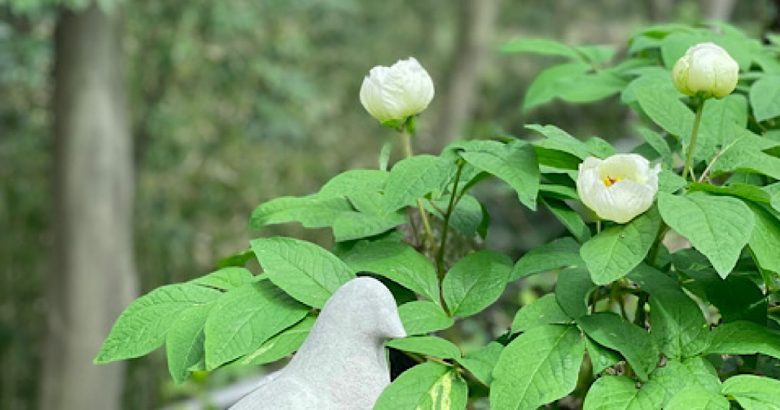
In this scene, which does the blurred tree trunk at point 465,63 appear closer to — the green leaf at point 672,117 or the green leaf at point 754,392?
the green leaf at point 672,117

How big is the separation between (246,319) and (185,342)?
2.5 inches

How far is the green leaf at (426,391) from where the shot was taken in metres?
0.79

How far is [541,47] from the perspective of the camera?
4.63ft

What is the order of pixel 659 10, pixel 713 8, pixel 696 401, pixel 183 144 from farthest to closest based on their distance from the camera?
pixel 659 10 → pixel 713 8 → pixel 183 144 → pixel 696 401

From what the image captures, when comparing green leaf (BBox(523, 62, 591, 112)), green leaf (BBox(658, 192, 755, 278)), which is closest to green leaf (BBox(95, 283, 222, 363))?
green leaf (BBox(658, 192, 755, 278))

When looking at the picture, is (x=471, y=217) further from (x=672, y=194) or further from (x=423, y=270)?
(x=672, y=194)

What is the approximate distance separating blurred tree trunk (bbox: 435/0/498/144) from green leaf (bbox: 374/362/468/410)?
7855 mm

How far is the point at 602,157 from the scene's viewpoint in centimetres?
94

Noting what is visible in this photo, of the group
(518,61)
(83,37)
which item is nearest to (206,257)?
(83,37)

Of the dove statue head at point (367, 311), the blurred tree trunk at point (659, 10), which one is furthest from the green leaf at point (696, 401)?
the blurred tree trunk at point (659, 10)

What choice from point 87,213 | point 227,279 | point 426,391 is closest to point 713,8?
point 87,213

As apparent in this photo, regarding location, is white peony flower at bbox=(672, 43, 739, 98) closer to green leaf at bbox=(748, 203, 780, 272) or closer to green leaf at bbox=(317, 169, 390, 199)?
green leaf at bbox=(748, 203, 780, 272)

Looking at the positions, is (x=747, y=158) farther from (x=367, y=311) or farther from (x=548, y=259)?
(x=367, y=311)

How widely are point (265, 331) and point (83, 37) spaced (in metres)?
3.85
